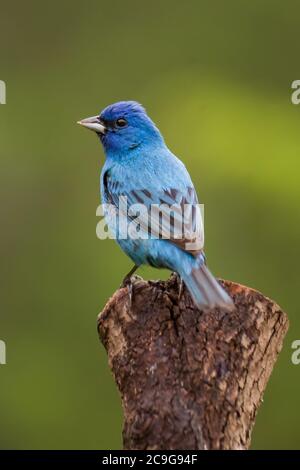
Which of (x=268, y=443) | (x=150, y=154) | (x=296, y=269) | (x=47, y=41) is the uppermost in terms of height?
(x=47, y=41)

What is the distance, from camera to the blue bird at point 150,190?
640 cm

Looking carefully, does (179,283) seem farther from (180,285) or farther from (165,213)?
(165,213)

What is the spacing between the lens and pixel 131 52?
12711 mm

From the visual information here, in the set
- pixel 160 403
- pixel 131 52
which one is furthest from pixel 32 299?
pixel 160 403

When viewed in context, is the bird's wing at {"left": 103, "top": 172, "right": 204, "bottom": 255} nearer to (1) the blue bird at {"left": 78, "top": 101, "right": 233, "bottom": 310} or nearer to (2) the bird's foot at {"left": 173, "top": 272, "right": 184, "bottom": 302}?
(1) the blue bird at {"left": 78, "top": 101, "right": 233, "bottom": 310}

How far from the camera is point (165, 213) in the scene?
22.7 ft

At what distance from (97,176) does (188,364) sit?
5751 mm

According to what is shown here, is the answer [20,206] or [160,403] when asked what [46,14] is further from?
[160,403]

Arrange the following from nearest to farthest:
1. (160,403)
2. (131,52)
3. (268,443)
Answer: (160,403) → (268,443) → (131,52)

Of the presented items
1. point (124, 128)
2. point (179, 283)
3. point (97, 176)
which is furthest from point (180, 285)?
point (97, 176)

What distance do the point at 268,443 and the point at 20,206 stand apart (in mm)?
3689

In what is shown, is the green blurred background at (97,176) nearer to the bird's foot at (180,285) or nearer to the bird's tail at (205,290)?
the bird's foot at (180,285)

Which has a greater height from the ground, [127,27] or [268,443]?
[127,27]

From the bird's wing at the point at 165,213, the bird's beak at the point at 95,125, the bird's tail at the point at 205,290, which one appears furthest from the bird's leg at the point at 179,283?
the bird's beak at the point at 95,125
